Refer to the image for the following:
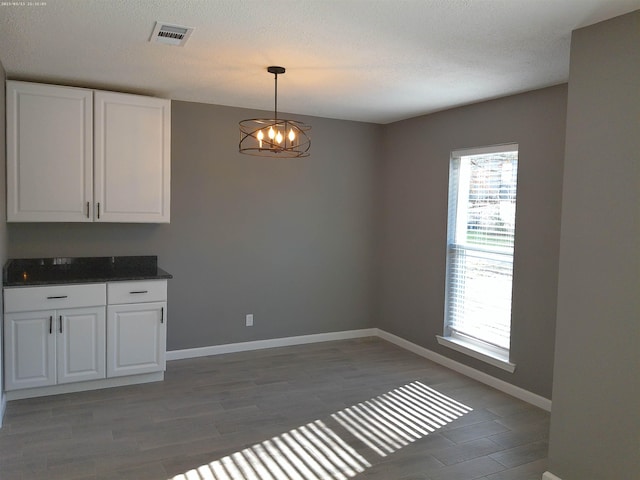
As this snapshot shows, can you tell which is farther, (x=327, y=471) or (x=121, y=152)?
(x=121, y=152)

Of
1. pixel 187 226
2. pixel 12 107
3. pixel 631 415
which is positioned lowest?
pixel 631 415

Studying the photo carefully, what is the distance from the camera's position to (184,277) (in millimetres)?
5008

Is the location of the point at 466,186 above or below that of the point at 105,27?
below

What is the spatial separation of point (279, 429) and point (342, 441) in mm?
457

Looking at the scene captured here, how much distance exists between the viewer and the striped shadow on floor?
2.98 meters

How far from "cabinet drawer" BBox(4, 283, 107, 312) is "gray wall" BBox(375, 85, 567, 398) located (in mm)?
3082

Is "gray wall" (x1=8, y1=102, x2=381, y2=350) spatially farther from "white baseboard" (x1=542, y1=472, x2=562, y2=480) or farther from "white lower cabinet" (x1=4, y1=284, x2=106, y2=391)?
"white baseboard" (x1=542, y1=472, x2=562, y2=480)

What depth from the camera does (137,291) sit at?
4.24 m

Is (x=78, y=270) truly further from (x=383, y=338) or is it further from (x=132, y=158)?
(x=383, y=338)

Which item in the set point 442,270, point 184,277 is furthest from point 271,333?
point 442,270

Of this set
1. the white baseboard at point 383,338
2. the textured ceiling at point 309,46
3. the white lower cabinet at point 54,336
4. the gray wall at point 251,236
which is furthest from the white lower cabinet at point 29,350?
the textured ceiling at point 309,46

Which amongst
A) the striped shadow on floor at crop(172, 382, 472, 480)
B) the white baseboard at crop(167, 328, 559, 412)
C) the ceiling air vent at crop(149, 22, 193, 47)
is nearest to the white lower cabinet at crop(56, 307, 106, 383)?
the white baseboard at crop(167, 328, 559, 412)

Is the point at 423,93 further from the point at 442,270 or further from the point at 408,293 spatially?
the point at 408,293

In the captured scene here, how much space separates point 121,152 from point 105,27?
1.57m
